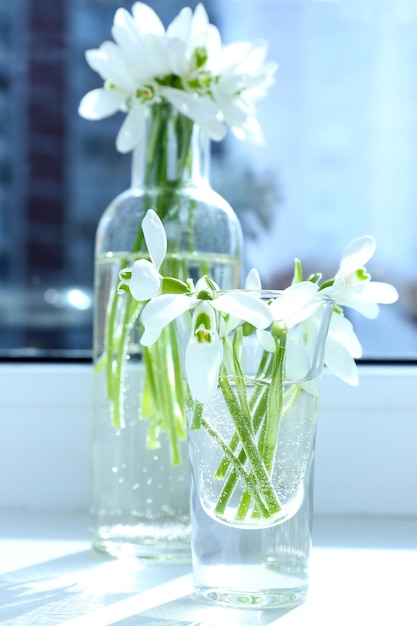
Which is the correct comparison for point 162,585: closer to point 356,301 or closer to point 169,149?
point 356,301

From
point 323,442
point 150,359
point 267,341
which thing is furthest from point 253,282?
point 323,442

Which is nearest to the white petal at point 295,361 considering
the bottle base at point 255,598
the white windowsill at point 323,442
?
the bottle base at point 255,598

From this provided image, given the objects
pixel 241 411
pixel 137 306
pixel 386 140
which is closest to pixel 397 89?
pixel 386 140

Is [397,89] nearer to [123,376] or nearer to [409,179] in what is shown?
[409,179]

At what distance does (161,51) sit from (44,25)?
1.48ft

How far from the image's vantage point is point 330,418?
1.05 meters

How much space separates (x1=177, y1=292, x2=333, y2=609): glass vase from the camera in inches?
25.2

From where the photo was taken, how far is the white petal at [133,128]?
0.87 meters

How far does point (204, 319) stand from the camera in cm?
62

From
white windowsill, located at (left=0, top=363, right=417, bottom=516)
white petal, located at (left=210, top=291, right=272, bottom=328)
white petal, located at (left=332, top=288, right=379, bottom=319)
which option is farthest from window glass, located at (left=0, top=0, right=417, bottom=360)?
white petal, located at (left=210, top=291, right=272, bottom=328)

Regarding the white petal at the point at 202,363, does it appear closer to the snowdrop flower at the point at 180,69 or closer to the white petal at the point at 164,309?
the white petal at the point at 164,309

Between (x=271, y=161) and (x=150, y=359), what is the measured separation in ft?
1.48

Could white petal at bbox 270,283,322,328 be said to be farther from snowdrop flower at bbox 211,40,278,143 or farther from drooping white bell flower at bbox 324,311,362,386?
snowdrop flower at bbox 211,40,278,143

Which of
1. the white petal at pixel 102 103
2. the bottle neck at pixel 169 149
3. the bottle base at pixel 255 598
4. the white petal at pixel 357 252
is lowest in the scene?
Answer: the bottle base at pixel 255 598
